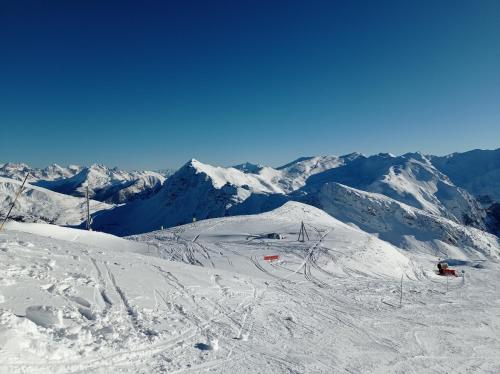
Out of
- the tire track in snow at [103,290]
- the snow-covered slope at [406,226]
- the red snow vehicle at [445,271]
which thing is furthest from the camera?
the snow-covered slope at [406,226]

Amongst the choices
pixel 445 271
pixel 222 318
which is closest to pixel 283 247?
pixel 445 271

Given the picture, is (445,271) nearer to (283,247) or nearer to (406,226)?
(283,247)

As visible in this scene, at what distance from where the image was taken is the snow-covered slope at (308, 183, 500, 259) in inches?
3716

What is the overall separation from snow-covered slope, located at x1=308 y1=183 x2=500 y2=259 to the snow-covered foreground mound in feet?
248

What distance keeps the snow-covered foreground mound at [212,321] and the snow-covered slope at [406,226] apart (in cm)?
7558

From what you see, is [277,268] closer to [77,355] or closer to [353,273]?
[353,273]

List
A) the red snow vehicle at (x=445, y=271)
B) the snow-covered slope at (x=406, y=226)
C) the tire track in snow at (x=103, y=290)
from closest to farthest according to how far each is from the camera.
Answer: the tire track in snow at (x=103, y=290)
the red snow vehicle at (x=445, y=271)
the snow-covered slope at (x=406, y=226)

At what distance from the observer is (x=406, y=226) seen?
104 meters

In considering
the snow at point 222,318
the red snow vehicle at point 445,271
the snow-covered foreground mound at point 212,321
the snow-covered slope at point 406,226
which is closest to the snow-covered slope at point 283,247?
the snow at point 222,318

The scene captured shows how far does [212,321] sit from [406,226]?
10153 centimetres

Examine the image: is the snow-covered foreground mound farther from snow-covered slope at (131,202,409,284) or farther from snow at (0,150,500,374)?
snow-covered slope at (131,202,409,284)

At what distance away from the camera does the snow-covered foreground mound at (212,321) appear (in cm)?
1000

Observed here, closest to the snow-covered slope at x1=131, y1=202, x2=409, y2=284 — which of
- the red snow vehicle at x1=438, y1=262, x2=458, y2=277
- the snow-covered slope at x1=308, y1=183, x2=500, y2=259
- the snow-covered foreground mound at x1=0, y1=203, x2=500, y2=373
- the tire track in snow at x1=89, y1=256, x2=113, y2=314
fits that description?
the red snow vehicle at x1=438, y1=262, x2=458, y2=277

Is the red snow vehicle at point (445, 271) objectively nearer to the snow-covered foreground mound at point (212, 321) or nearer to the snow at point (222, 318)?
the snow at point (222, 318)
